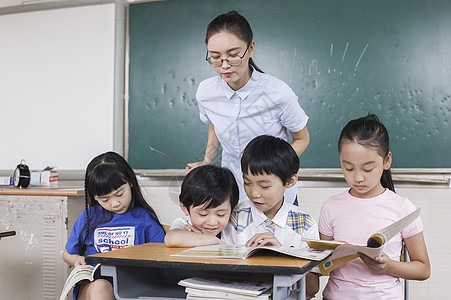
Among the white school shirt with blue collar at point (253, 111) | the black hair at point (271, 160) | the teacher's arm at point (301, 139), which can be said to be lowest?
the black hair at point (271, 160)

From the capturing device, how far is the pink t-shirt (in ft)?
4.89

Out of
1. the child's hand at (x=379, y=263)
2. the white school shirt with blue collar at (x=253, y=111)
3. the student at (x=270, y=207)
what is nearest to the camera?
the child's hand at (x=379, y=263)

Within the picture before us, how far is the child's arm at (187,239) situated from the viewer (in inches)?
59.0

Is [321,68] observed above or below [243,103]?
above

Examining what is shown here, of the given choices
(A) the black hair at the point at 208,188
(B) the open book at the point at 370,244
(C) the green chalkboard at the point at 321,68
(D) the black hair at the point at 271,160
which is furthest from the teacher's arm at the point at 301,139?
(C) the green chalkboard at the point at 321,68

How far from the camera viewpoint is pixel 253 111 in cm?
199

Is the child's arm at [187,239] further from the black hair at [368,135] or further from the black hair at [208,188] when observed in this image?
the black hair at [368,135]

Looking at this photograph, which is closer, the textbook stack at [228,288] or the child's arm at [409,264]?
the textbook stack at [228,288]

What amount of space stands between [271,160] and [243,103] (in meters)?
0.44

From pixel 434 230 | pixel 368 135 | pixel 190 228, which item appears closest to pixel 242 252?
pixel 190 228

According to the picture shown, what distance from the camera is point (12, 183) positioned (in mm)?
3406

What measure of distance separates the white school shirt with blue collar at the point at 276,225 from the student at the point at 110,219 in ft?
1.63

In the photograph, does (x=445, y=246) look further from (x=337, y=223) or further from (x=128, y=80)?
(x=128, y=80)

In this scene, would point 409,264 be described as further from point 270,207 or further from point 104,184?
point 104,184
